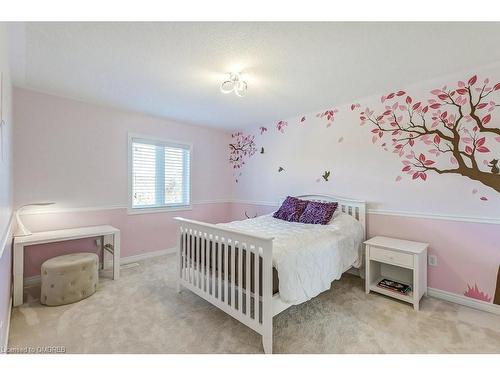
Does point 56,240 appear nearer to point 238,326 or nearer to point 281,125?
point 238,326

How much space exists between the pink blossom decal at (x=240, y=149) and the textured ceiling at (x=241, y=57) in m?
1.50

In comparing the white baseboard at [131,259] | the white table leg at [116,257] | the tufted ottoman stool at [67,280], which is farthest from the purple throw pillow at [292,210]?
the tufted ottoman stool at [67,280]

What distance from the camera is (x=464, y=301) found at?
231 centimetres

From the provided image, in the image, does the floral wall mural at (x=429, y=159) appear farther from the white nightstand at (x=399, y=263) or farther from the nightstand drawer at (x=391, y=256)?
the nightstand drawer at (x=391, y=256)

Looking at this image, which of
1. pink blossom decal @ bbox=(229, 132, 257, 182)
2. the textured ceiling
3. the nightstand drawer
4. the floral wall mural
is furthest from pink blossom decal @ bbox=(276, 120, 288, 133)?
the nightstand drawer

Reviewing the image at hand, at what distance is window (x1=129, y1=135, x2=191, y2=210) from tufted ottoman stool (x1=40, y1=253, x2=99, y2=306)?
4.14ft

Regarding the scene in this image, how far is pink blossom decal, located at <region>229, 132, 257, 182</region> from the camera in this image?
14.8 ft

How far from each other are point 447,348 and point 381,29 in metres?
2.32

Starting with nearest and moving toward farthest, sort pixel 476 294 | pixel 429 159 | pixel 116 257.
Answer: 1. pixel 476 294
2. pixel 429 159
3. pixel 116 257

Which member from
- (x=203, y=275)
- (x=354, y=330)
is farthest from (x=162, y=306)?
(x=354, y=330)

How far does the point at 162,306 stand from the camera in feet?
7.41

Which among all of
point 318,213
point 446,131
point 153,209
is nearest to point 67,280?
point 153,209

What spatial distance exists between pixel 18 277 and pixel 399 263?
3787mm
